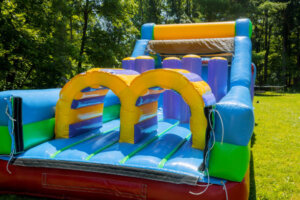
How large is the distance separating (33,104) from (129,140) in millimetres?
1061

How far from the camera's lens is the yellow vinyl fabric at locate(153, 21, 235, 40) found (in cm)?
456

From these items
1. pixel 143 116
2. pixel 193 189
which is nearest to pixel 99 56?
pixel 143 116

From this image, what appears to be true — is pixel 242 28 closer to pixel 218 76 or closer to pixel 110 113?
pixel 218 76

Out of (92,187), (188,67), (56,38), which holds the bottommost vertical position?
(92,187)

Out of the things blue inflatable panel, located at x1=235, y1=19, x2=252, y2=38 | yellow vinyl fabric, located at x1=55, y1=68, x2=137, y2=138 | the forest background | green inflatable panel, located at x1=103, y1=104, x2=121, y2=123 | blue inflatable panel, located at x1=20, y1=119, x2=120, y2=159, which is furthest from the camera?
the forest background

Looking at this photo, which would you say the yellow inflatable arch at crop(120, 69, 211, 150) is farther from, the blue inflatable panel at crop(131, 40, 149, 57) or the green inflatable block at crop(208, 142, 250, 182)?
the blue inflatable panel at crop(131, 40, 149, 57)

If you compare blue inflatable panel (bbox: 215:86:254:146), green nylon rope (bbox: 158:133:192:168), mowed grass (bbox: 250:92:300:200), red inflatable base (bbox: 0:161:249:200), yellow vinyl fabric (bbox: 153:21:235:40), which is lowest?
mowed grass (bbox: 250:92:300:200)

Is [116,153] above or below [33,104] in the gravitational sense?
below

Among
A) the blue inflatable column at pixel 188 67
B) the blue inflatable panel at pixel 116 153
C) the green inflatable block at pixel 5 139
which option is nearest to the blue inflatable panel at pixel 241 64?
the blue inflatable column at pixel 188 67

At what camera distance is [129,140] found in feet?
8.68


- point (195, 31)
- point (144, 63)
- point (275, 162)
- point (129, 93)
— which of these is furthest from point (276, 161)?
point (195, 31)

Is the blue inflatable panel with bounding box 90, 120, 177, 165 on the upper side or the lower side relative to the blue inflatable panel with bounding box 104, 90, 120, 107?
lower

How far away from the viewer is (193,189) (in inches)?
74.2

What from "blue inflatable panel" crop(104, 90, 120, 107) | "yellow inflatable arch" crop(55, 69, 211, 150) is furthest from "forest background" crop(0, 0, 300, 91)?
"yellow inflatable arch" crop(55, 69, 211, 150)
